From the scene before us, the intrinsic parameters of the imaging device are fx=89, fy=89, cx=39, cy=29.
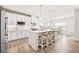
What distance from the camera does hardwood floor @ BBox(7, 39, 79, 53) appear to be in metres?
2.88

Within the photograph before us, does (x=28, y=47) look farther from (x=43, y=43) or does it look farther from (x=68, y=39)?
(x=68, y=39)

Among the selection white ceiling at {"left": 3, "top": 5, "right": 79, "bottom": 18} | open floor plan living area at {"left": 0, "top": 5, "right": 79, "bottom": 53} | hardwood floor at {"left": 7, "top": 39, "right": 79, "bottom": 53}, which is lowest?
hardwood floor at {"left": 7, "top": 39, "right": 79, "bottom": 53}

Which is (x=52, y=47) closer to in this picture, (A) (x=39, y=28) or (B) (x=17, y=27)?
(A) (x=39, y=28)

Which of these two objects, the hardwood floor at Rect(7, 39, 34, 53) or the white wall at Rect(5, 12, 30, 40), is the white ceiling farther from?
the hardwood floor at Rect(7, 39, 34, 53)

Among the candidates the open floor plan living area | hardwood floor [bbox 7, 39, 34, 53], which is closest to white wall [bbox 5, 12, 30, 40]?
the open floor plan living area

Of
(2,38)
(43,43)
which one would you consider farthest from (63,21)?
(2,38)

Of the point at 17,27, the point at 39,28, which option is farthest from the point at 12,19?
the point at 39,28

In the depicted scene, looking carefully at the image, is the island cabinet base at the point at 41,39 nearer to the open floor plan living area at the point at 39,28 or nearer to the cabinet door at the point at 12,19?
the open floor plan living area at the point at 39,28

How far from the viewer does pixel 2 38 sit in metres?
→ 2.87

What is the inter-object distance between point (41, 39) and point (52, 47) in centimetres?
45

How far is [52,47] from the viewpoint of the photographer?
298 cm

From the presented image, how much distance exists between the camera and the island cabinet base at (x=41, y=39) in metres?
2.98

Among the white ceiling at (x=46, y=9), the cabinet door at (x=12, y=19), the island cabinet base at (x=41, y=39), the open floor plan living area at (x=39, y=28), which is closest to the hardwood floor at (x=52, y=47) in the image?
the open floor plan living area at (x=39, y=28)

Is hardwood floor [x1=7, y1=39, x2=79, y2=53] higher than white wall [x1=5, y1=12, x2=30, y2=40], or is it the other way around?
white wall [x1=5, y1=12, x2=30, y2=40]
